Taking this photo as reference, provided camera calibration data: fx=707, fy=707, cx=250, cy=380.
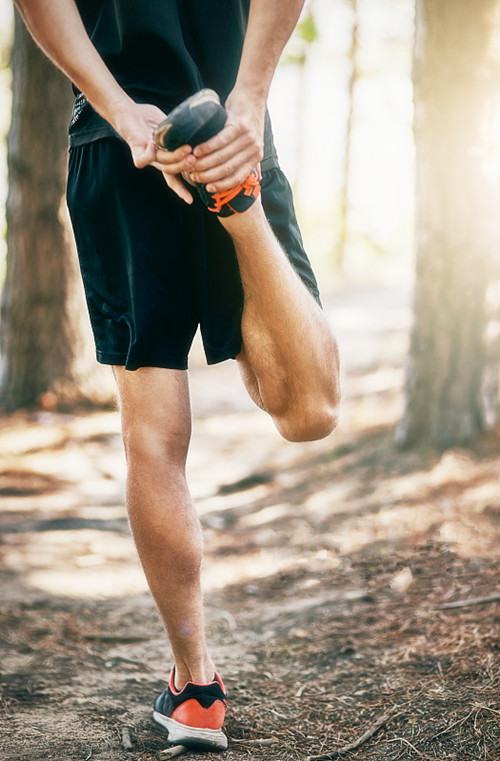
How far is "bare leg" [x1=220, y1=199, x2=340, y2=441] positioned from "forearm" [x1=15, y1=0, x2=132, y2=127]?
0.37 m

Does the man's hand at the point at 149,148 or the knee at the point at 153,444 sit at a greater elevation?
the man's hand at the point at 149,148

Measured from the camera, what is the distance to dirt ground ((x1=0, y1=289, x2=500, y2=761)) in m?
1.89

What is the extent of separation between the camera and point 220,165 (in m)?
1.55

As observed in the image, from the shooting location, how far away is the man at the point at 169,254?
168 cm

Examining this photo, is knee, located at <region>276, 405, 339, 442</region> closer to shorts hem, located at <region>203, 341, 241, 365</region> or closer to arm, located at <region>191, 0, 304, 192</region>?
shorts hem, located at <region>203, 341, 241, 365</region>

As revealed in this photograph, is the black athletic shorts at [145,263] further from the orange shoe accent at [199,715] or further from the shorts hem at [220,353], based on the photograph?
the orange shoe accent at [199,715]

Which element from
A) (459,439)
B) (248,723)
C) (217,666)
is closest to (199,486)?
(459,439)

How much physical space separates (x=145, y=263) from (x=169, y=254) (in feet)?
0.22

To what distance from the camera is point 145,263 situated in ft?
5.69

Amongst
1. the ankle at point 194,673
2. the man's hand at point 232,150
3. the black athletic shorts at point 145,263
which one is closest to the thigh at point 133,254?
the black athletic shorts at point 145,263

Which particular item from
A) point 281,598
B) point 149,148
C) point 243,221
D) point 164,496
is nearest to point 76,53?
point 149,148

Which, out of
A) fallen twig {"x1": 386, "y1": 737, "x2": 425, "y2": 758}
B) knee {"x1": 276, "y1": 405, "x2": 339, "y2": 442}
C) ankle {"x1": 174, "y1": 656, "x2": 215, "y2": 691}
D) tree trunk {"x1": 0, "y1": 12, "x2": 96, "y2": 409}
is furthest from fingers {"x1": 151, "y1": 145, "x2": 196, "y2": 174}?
tree trunk {"x1": 0, "y1": 12, "x2": 96, "y2": 409}

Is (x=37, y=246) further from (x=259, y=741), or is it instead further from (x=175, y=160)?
(x=259, y=741)

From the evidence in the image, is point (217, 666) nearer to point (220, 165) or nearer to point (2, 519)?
point (220, 165)
